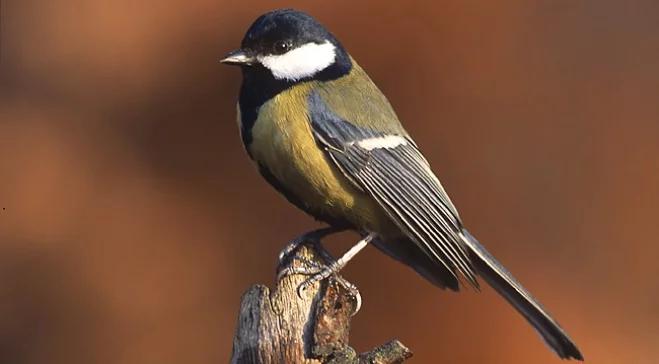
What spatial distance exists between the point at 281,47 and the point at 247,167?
1.90m

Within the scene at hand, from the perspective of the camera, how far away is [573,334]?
4.50m

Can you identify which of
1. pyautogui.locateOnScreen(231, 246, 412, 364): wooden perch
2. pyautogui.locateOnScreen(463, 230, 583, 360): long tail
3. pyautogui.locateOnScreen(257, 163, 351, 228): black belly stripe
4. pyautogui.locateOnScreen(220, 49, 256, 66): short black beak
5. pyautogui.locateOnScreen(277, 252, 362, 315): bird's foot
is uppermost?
pyautogui.locateOnScreen(220, 49, 256, 66): short black beak

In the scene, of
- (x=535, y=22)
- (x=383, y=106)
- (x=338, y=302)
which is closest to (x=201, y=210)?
(x=535, y=22)

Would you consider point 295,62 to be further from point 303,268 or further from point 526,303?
point 526,303

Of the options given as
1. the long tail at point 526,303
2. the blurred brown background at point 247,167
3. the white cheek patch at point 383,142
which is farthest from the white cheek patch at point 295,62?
the blurred brown background at point 247,167

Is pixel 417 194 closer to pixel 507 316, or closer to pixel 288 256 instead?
pixel 288 256

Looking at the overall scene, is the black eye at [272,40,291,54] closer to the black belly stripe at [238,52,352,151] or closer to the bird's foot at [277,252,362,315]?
the black belly stripe at [238,52,352,151]

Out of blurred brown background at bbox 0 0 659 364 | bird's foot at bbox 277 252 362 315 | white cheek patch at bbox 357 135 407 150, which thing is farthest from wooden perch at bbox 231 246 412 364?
blurred brown background at bbox 0 0 659 364

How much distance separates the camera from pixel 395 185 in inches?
118

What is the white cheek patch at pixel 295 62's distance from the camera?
2963 mm

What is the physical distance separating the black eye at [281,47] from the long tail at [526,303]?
62cm

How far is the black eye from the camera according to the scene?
2.96 meters

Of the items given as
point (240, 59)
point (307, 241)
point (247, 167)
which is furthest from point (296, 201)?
point (247, 167)

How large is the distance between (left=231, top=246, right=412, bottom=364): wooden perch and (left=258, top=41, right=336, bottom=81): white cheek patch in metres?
0.59
